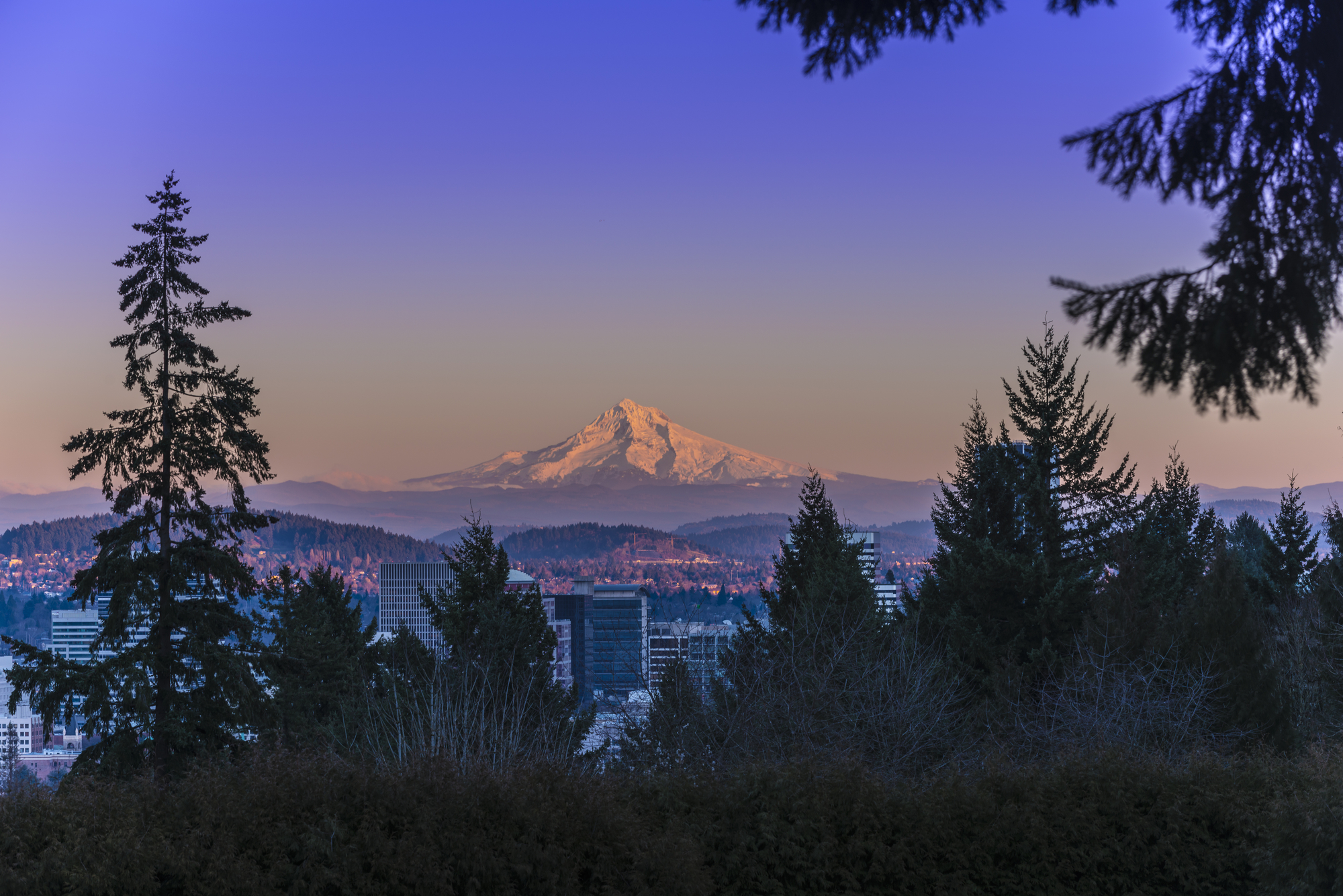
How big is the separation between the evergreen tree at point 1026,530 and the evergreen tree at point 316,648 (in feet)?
51.8

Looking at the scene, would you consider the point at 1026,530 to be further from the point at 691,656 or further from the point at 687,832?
the point at 687,832

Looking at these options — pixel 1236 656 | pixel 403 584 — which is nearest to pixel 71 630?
pixel 403 584

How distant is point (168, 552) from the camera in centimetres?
2114

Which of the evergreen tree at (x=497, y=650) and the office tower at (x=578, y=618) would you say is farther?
the office tower at (x=578, y=618)

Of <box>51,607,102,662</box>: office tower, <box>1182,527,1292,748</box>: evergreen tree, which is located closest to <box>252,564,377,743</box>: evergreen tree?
<box>1182,527,1292,748</box>: evergreen tree

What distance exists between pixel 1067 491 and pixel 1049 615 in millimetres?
7598

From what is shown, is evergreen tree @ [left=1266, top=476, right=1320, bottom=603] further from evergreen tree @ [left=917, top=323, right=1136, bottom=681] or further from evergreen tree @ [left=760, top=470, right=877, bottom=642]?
evergreen tree @ [left=760, top=470, right=877, bottom=642]

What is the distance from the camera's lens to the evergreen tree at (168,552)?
20109 millimetres

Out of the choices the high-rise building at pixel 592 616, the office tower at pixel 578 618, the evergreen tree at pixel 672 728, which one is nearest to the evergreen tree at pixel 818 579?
the evergreen tree at pixel 672 728

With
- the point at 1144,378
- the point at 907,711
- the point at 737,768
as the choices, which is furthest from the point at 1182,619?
the point at 1144,378

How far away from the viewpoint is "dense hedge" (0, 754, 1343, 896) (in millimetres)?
9203

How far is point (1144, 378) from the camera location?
4.38 meters

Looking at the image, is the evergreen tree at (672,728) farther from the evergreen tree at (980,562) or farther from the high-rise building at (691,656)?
the evergreen tree at (980,562)

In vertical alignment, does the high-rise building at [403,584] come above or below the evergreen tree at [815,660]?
below
